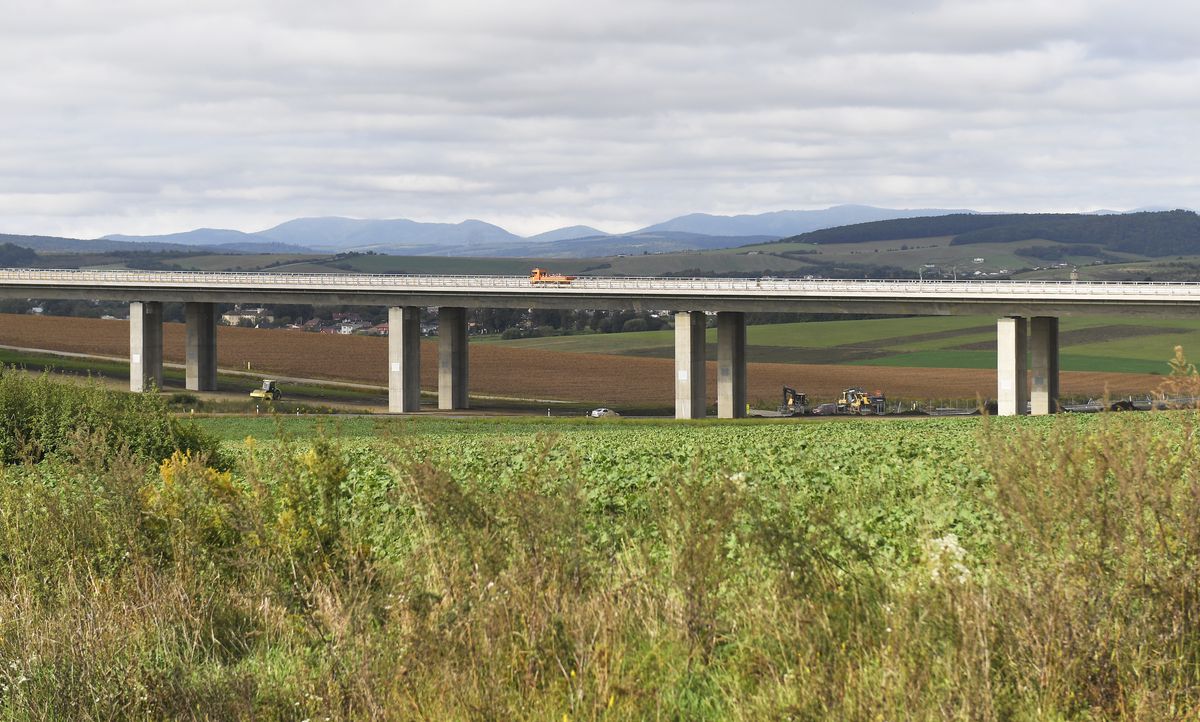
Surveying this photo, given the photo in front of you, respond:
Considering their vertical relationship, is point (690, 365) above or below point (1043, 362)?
below

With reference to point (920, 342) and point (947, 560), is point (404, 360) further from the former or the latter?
point (947, 560)

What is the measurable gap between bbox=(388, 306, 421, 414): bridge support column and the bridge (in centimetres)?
10

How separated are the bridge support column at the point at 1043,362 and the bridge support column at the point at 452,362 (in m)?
41.0

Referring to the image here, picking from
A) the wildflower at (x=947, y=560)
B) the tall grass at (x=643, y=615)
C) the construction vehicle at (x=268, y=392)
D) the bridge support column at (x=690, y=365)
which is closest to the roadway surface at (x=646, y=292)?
the bridge support column at (x=690, y=365)

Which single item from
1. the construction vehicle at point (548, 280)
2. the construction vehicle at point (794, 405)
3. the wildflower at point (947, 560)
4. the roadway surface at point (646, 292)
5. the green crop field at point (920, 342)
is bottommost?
the construction vehicle at point (794, 405)

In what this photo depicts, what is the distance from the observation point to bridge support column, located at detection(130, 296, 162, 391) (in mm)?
100125

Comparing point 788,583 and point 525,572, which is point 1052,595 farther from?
point 525,572

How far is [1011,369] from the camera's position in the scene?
254ft

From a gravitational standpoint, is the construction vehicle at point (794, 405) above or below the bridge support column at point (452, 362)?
below

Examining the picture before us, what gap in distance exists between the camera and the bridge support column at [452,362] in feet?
305

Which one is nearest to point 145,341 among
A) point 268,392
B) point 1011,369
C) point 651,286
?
point 268,392

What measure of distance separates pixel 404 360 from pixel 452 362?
3657 millimetres

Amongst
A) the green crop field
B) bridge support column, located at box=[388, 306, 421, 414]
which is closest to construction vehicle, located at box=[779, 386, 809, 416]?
bridge support column, located at box=[388, 306, 421, 414]

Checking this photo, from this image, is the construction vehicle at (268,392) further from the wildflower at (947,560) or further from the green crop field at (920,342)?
the wildflower at (947,560)
